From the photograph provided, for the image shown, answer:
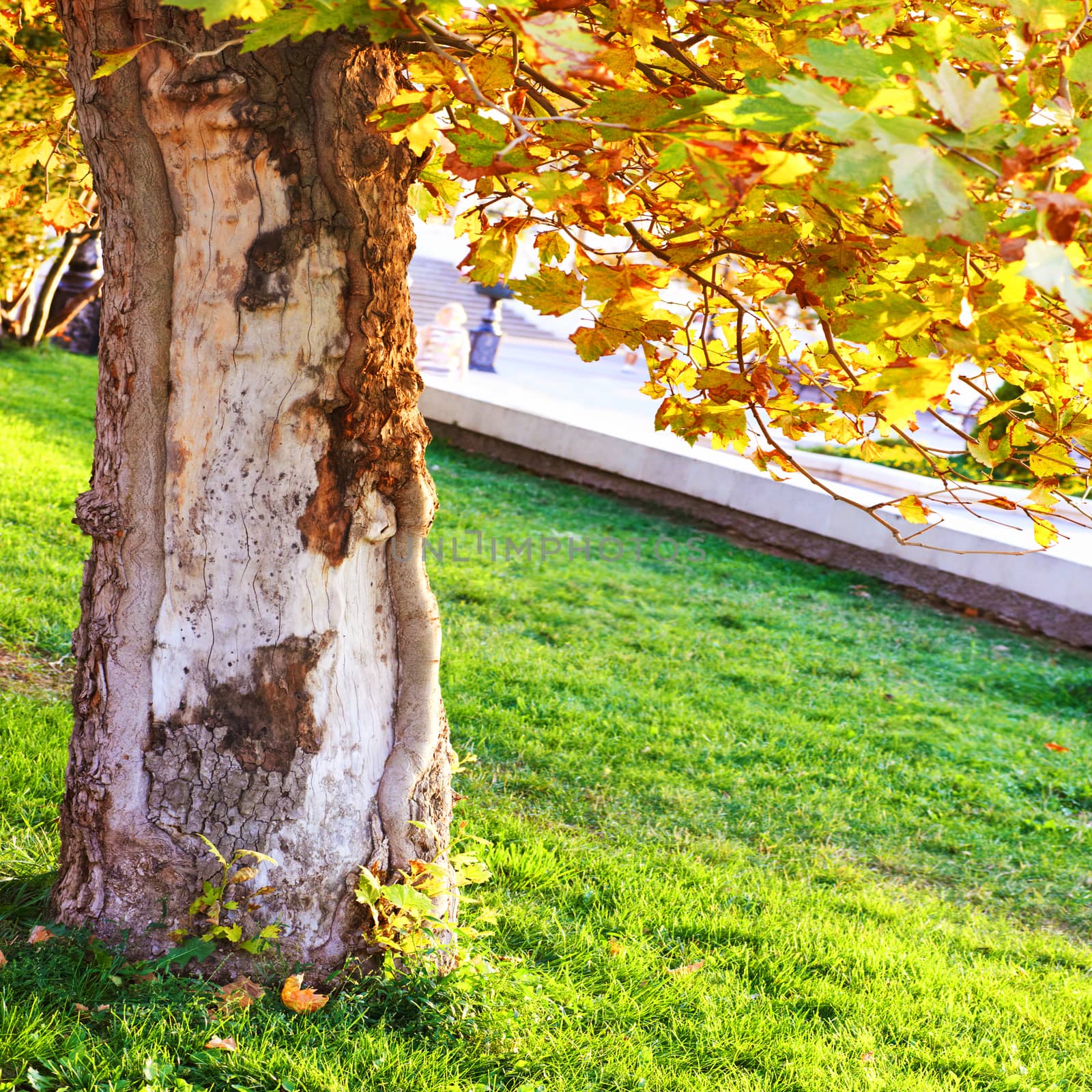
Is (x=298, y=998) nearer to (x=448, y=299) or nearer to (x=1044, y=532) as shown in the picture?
(x=1044, y=532)

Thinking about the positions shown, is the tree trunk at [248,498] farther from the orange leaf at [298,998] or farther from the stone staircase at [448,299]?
the stone staircase at [448,299]

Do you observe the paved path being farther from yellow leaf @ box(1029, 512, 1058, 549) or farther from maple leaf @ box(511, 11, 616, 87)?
maple leaf @ box(511, 11, 616, 87)

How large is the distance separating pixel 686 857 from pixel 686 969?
0.72 meters

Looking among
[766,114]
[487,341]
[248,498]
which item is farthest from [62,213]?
[487,341]

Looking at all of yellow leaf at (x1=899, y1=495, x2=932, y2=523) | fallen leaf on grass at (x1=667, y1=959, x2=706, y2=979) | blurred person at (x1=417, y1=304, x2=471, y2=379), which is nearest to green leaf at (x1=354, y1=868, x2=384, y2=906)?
fallen leaf on grass at (x1=667, y1=959, x2=706, y2=979)

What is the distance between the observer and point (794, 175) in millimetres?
1302

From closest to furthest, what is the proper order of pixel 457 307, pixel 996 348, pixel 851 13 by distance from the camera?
1. pixel 996 348
2. pixel 851 13
3. pixel 457 307

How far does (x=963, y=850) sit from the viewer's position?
4.00 m

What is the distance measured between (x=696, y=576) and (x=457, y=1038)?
505 cm

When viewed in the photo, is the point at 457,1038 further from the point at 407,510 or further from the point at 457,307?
the point at 457,307

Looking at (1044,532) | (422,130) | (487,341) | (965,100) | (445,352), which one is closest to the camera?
(965,100)

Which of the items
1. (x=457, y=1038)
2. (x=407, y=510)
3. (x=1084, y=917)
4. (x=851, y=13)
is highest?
(x=851, y=13)

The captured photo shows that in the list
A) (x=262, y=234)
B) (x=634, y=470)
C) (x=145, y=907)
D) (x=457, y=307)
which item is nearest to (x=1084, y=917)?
(x=145, y=907)

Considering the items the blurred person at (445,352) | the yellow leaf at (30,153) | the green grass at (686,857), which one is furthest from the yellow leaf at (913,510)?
the blurred person at (445,352)
